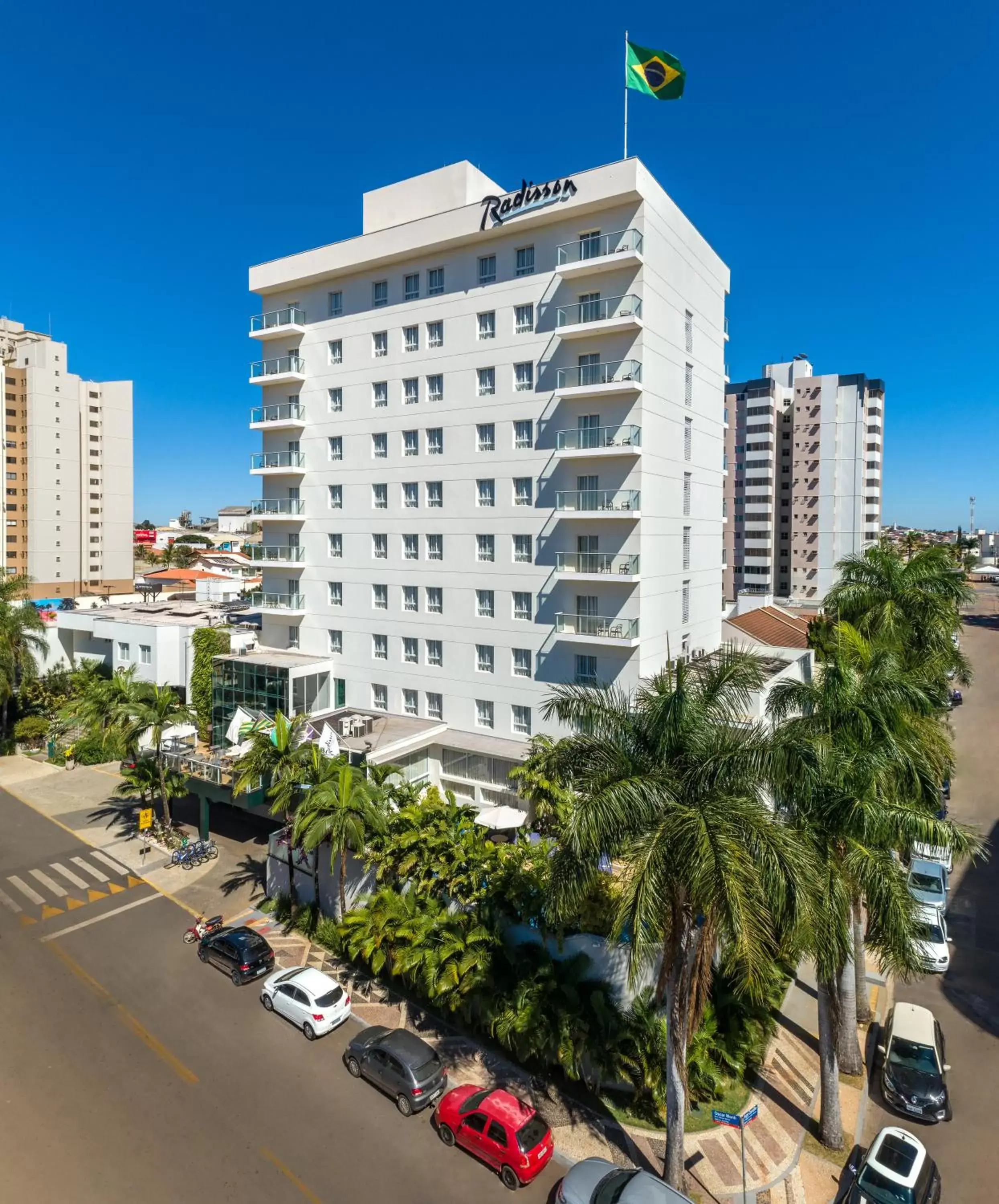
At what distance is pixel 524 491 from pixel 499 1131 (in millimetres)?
23396

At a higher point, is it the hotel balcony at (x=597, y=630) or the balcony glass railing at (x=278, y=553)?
the balcony glass railing at (x=278, y=553)

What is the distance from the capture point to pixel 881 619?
2639 cm

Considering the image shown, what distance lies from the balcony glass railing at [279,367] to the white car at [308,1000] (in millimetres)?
29456

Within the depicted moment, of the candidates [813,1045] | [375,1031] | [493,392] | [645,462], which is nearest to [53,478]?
[493,392]

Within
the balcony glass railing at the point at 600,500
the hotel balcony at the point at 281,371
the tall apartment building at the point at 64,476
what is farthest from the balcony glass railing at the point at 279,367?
the tall apartment building at the point at 64,476

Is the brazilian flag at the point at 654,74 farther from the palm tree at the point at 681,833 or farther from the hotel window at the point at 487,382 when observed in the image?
the palm tree at the point at 681,833

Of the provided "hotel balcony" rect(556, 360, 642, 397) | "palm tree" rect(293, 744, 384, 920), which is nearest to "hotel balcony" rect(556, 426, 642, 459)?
"hotel balcony" rect(556, 360, 642, 397)

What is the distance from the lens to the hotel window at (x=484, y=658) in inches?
1309

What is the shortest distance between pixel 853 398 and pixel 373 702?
80.0m

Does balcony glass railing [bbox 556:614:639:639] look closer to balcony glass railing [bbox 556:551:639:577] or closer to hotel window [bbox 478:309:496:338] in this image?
balcony glass railing [bbox 556:551:639:577]

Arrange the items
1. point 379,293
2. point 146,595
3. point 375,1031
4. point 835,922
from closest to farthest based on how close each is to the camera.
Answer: point 835,922, point 375,1031, point 379,293, point 146,595

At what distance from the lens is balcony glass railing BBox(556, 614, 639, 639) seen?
29656mm

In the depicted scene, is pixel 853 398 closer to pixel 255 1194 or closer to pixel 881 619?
pixel 881 619

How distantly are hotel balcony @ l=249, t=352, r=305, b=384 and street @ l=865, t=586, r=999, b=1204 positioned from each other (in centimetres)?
3746
